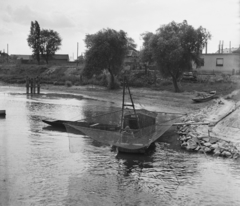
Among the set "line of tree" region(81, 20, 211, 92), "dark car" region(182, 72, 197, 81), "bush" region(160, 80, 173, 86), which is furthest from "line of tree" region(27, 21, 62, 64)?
"dark car" region(182, 72, 197, 81)

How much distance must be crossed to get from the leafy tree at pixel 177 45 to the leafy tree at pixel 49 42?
47.7 meters

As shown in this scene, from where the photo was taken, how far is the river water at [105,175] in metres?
13.0

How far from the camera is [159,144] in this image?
21.7m

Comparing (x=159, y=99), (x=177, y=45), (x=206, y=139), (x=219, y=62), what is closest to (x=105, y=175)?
(x=206, y=139)

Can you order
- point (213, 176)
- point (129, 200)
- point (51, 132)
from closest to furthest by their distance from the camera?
point (129, 200) → point (213, 176) → point (51, 132)

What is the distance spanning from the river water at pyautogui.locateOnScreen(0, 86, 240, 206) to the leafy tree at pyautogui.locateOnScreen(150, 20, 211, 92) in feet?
90.2

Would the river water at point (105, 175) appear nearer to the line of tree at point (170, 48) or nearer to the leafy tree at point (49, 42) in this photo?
the line of tree at point (170, 48)

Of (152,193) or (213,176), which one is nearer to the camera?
(152,193)

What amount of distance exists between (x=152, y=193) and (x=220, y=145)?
26.5 ft

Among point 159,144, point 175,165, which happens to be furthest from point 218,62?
point 175,165

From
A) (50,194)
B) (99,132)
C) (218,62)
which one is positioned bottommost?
(50,194)

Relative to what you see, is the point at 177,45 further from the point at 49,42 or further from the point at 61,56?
the point at 61,56

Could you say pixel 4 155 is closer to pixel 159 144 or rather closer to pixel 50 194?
pixel 50 194

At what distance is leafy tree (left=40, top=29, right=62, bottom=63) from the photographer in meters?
90.7
